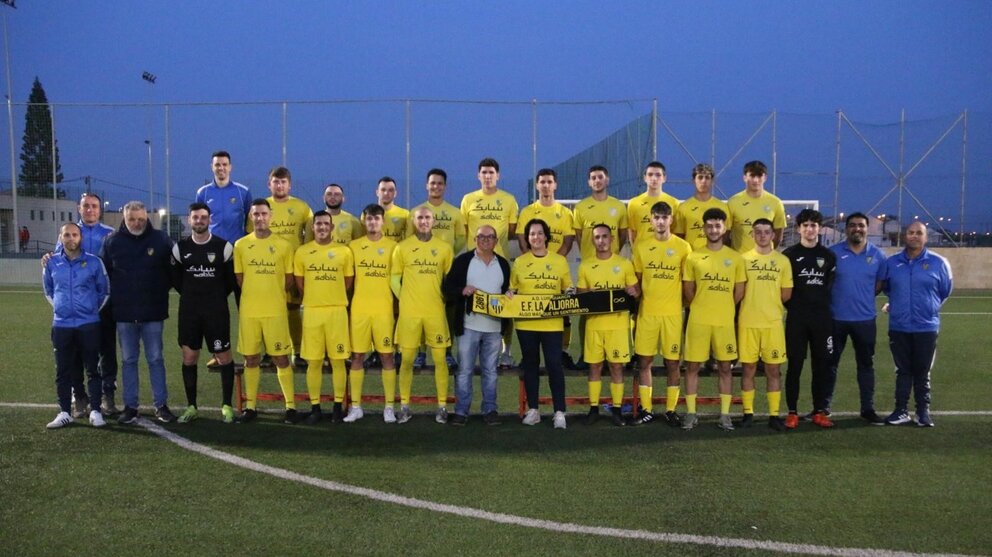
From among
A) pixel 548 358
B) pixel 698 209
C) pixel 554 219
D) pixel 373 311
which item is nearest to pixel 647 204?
pixel 698 209

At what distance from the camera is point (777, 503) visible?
13.8ft

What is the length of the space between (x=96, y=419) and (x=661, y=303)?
4999 mm

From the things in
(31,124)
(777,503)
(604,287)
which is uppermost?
(31,124)

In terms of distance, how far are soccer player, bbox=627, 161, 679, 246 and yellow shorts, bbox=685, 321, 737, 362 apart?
1.27 m

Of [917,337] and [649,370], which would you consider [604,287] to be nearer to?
[649,370]

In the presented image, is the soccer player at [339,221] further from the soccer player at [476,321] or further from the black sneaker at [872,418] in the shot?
the black sneaker at [872,418]

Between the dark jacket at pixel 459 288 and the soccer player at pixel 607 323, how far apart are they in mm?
711

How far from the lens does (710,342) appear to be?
594 cm

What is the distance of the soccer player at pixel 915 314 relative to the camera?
6043 millimetres

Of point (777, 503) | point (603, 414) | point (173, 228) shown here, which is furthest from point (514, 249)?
point (777, 503)

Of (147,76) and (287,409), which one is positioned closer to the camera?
(287,409)

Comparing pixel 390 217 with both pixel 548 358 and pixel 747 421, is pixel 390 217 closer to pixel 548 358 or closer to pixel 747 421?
pixel 548 358

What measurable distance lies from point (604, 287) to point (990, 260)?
64.2 feet

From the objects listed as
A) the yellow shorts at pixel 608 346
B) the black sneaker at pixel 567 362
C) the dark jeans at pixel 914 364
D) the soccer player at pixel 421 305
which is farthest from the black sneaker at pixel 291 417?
the dark jeans at pixel 914 364
